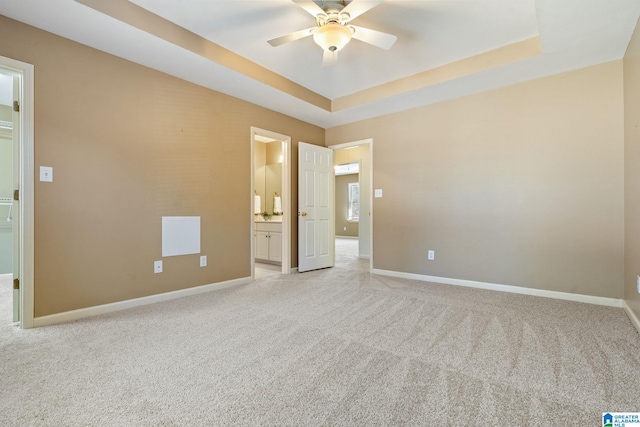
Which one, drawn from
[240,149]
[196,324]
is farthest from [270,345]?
[240,149]

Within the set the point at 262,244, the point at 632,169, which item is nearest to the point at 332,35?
the point at 632,169

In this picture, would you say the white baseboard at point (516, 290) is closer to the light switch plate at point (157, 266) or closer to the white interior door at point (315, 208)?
the white interior door at point (315, 208)

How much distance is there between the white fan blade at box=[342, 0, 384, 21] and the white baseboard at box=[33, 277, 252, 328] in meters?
3.16

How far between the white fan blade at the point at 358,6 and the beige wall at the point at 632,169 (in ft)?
6.92

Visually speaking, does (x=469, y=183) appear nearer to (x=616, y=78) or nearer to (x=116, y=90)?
(x=616, y=78)

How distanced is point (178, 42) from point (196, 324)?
2476 millimetres

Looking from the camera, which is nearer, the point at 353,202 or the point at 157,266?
the point at 157,266

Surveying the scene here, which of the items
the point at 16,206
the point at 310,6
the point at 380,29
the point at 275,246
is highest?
the point at 380,29

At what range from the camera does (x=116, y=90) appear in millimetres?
2826

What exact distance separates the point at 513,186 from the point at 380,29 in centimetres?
231

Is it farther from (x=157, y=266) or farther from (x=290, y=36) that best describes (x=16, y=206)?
(x=290, y=36)

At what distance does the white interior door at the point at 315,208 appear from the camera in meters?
4.64

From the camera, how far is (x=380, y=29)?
2719mm

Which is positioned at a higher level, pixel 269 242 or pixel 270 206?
pixel 270 206
